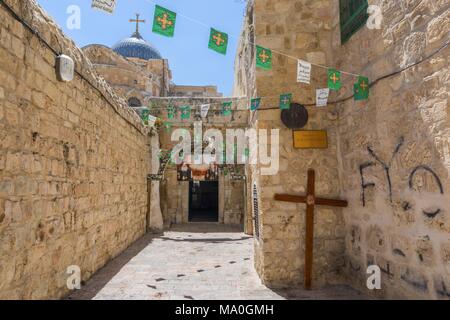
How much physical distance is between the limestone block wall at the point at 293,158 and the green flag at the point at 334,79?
0.36 meters

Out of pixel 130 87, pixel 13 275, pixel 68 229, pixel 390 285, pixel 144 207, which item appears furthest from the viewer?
pixel 130 87

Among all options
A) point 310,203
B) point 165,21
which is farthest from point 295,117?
point 165,21

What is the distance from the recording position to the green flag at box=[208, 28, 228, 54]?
14.3ft

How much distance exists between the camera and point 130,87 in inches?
800

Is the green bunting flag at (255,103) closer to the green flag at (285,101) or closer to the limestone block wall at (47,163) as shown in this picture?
the green flag at (285,101)

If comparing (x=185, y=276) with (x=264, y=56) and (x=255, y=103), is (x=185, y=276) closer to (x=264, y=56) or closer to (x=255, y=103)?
(x=255, y=103)

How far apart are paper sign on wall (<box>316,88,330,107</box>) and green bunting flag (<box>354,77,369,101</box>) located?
2.14 feet

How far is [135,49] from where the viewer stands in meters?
30.2

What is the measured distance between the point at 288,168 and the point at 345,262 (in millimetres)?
1650

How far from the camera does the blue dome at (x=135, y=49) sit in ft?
98.0

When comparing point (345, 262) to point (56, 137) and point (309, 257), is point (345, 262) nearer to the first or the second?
point (309, 257)

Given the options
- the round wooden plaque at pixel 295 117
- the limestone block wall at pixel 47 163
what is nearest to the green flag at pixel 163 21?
the limestone block wall at pixel 47 163

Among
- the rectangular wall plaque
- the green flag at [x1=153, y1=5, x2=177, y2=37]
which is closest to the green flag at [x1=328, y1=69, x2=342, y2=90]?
the rectangular wall plaque
